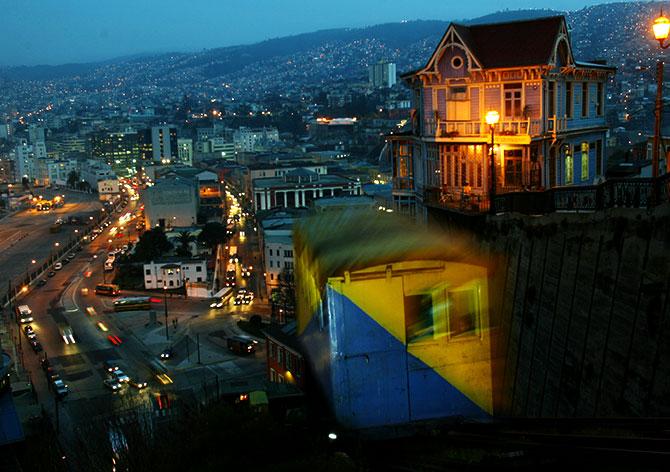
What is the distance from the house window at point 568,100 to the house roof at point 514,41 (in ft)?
2.89

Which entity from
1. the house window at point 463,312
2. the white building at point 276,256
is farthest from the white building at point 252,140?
the house window at point 463,312

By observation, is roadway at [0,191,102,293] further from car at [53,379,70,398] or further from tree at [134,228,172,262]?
car at [53,379,70,398]

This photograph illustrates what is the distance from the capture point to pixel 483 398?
5.79m

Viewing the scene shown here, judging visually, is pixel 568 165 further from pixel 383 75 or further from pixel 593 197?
pixel 383 75

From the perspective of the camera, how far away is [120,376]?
71.5 feet

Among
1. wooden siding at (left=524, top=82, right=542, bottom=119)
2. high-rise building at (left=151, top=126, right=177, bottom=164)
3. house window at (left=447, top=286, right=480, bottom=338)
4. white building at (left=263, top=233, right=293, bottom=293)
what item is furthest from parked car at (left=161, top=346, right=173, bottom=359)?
high-rise building at (left=151, top=126, right=177, bottom=164)

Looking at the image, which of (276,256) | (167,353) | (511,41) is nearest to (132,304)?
(276,256)

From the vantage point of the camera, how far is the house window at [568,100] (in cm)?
1081

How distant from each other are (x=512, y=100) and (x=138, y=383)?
14.8m

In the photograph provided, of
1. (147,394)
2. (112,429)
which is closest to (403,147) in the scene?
(112,429)

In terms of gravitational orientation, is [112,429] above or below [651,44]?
below

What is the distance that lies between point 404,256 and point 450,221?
3.50 meters

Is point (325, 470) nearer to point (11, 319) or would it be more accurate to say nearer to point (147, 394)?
point (147, 394)

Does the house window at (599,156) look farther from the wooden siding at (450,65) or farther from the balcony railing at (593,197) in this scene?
the balcony railing at (593,197)
